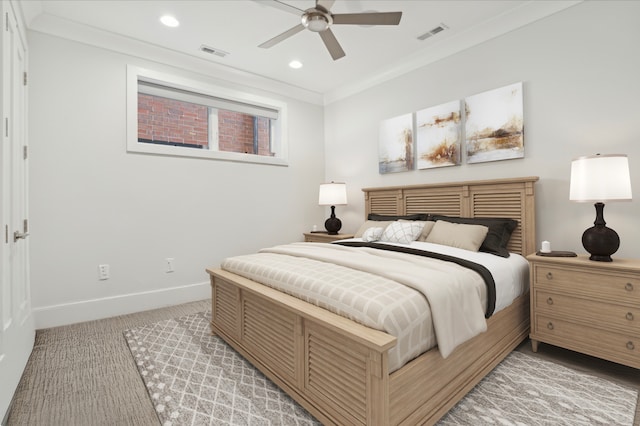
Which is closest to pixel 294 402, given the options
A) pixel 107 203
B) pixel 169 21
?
pixel 107 203

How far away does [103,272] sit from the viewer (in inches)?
121

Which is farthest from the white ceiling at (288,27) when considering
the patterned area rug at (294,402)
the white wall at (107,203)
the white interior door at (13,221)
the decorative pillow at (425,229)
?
the patterned area rug at (294,402)

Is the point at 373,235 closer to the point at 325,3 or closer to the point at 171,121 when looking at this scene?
the point at 325,3

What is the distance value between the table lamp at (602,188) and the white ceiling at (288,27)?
1.48 metres

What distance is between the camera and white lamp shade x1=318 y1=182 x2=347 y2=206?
13.8 feet

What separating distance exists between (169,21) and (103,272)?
2449mm

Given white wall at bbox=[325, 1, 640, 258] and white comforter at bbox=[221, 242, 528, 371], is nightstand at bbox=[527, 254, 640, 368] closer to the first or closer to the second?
white comforter at bbox=[221, 242, 528, 371]

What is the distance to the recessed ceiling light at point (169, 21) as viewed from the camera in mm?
2828

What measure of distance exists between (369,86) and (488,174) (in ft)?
6.55

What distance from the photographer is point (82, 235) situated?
297 centimetres

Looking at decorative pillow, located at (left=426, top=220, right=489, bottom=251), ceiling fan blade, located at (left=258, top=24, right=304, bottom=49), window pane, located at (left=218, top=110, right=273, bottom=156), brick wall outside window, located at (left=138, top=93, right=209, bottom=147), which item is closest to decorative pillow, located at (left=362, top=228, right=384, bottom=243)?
decorative pillow, located at (left=426, top=220, right=489, bottom=251)

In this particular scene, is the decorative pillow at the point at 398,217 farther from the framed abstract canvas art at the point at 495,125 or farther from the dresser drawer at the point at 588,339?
the dresser drawer at the point at 588,339

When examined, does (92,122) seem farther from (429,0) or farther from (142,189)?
(429,0)

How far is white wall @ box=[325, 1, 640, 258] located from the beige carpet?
3.12ft
